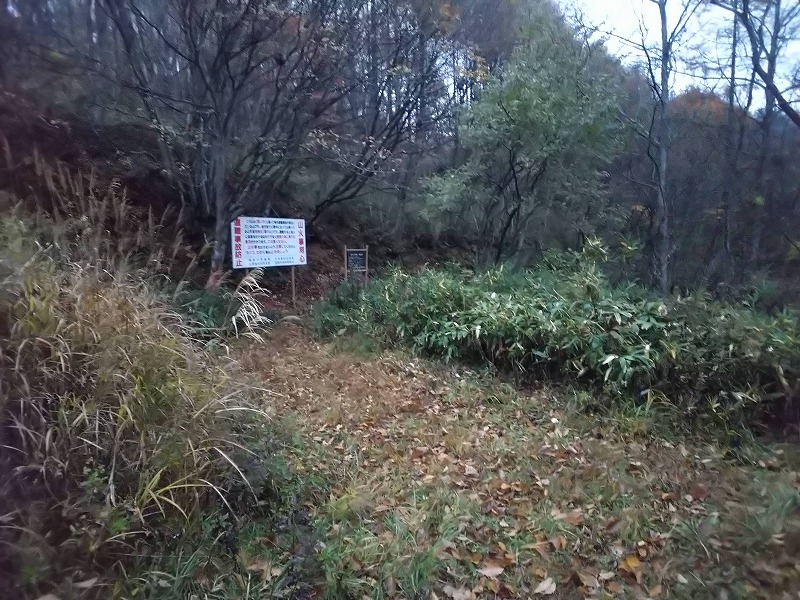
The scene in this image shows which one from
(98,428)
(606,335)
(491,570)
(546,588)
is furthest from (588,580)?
(606,335)

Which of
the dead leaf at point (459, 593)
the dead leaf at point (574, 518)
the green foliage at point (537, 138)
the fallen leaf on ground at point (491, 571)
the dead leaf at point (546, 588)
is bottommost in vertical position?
the dead leaf at point (546, 588)

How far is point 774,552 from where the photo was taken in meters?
3.10

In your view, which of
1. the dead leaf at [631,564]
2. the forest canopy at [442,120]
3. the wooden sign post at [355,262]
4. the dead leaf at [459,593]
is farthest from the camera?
the wooden sign post at [355,262]

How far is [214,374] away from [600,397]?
12.2 feet

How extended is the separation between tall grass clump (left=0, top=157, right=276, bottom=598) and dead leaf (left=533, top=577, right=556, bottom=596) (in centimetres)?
175

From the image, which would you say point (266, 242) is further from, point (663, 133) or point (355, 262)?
point (663, 133)

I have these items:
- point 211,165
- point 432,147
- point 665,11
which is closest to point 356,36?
point 211,165

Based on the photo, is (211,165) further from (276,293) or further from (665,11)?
(665,11)

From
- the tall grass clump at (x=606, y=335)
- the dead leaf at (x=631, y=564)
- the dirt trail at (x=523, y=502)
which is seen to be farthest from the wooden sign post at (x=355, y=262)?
the dead leaf at (x=631, y=564)

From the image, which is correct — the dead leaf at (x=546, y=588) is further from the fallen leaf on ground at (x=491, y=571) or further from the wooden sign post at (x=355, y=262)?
the wooden sign post at (x=355, y=262)

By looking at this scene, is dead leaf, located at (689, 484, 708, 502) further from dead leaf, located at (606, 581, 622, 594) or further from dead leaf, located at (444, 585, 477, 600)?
dead leaf, located at (444, 585, 477, 600)

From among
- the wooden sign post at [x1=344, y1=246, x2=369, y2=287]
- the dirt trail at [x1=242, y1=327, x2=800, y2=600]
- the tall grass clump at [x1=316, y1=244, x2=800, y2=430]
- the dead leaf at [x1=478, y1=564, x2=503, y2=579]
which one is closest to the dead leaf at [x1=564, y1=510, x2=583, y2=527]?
the dirt trail at [x1=242, y1=327, x2=800, y2=600]

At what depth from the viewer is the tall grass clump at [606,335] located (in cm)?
518

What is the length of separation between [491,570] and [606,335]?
3251 millimetres
